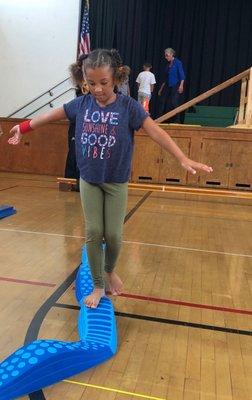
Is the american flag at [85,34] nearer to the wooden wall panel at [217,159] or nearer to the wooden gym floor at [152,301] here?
the wooden wall panel at [217,159]

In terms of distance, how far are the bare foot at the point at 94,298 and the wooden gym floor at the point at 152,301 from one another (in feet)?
0.40

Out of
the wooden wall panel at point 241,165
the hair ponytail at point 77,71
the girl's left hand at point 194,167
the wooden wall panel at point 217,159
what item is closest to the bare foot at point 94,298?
the girl's left hand at point 194,167

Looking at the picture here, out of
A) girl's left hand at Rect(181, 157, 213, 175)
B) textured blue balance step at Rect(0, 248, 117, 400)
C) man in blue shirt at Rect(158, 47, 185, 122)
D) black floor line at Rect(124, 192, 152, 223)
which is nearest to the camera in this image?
textured blue balance step at Rect(0, 248, 117, 400)

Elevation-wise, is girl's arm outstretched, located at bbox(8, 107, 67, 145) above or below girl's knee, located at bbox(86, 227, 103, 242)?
above

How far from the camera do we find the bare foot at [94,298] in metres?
2.19

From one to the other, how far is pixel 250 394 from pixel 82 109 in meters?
1.45

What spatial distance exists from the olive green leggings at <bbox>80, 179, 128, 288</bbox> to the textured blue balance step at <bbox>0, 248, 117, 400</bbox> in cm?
35

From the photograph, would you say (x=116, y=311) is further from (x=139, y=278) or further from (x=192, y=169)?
(x=192, y=169)

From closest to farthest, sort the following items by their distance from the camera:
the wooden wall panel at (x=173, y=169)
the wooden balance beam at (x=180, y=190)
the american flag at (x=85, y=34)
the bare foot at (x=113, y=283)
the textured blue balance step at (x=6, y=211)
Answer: the bare foot at (x=113, y=283)
the textured blue balance step at (x=6, y=211)
the wooden balance beam at (x=180, y=190)
the wooden wall panel at (x=173, y=169)
the american flag at (x=85, y=34)

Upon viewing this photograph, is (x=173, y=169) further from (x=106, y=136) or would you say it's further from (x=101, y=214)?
(x=106, y=136)

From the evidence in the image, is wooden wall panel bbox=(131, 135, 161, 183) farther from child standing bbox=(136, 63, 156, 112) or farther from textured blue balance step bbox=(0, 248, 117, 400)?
textured blue balance step bbox=(0, 248, 117, 400)

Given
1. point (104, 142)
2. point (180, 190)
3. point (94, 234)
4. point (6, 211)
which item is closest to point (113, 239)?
point (94, 234)

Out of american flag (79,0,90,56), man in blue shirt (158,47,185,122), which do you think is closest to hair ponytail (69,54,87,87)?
man in blue shirt (158,47,185,122)

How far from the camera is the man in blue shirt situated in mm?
8785
